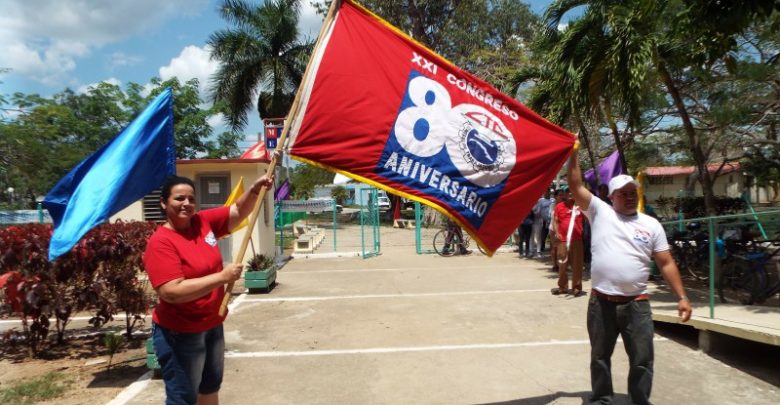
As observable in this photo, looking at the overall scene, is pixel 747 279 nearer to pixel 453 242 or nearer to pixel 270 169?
pixel 270 169

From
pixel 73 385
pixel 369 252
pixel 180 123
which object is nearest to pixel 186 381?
pixel 73 385

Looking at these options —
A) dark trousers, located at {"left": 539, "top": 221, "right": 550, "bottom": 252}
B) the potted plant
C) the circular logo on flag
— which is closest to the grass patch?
the potted plant

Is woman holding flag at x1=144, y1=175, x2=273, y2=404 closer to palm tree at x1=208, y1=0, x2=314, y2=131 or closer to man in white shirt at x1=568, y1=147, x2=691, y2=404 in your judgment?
man in white shirt at x1=568, y1=147, x2=691, y2=404

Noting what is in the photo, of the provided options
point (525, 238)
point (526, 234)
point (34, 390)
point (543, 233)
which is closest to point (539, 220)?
point (526, 234)

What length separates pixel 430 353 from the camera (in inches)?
220

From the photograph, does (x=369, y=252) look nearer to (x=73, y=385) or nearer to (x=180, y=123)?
(x=73, y=385)

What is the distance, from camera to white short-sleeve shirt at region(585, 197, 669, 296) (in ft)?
11.9

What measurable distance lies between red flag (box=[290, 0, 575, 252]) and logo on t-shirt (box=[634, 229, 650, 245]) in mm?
739

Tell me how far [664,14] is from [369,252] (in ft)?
31.0

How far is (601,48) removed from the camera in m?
8.96

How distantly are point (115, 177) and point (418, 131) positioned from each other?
238 cm

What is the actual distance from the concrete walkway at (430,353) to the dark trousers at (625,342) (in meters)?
0.65

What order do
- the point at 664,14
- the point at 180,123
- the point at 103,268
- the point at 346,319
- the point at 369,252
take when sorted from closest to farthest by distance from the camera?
1. the point at 103,268
2. the point at 346,319
3. the point at 664,14
4. the point at 369,252
5. the point at 180,123

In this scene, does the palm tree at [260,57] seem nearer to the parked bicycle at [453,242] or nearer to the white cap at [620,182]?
the parked bicycle at [453,242]
